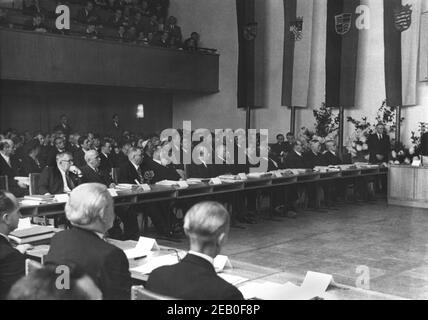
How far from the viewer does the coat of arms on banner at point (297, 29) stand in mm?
13930

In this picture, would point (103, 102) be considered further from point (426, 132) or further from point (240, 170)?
point (426, 132)

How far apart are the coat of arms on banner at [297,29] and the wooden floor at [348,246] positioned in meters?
5.57

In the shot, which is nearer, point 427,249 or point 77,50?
point 427,249

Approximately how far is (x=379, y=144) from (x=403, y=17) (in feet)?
8.56

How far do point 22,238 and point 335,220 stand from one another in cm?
610

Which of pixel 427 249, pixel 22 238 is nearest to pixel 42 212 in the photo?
pixel 22 238

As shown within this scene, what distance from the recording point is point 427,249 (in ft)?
23.4

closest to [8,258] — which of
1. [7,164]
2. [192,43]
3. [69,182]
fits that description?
[69,182]

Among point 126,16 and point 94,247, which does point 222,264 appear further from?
point 126,16

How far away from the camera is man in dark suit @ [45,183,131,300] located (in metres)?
2.59

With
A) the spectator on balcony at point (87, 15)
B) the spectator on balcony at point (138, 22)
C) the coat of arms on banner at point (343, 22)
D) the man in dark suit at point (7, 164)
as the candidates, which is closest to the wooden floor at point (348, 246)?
the man in dark suit at point (7, 164)

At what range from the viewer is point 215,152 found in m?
9.41

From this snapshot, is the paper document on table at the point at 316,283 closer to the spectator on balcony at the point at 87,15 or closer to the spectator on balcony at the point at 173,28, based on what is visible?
the spectator on balcony at the point at 87,15

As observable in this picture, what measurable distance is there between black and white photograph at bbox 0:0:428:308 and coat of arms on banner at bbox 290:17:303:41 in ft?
0.17
